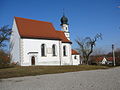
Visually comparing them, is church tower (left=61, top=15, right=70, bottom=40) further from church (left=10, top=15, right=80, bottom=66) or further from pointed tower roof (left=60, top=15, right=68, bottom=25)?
church (left=10, top=15, right=80, bottom=66)

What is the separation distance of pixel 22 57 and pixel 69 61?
1351 cm

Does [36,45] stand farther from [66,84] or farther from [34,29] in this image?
[66,84]

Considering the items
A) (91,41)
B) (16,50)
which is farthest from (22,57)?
(91,41)

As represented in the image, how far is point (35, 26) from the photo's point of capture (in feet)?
123

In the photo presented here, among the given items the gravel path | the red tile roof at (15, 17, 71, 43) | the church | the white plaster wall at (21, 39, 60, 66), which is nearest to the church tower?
the church

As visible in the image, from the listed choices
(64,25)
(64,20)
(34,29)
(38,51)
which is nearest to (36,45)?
(38,51)

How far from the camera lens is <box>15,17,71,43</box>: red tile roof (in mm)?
33750

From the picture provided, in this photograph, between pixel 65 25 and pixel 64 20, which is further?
pixel 64 20

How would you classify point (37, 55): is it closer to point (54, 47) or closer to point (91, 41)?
point (54, 47)

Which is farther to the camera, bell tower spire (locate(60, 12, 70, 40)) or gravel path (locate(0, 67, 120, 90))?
bell tower spire (locate(60, 12, 70, 40))

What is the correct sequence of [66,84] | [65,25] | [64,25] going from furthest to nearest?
1. [65,25]
2. [64,25]
3. [66,84]

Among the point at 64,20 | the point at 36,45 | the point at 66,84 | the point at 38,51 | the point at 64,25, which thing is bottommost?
the point at 66,84

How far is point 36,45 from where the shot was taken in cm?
3412

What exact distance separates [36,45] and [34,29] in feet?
14.3
